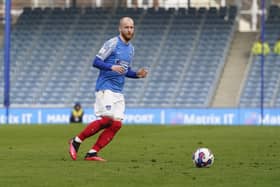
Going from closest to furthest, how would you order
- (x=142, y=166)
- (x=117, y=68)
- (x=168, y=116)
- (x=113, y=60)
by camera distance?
(x=142, y=166), (x=117, y=68), (x=113, y=60), (x=168, y=116)

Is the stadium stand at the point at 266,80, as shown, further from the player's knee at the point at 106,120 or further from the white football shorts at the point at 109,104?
the player's knee at the point at 106,120

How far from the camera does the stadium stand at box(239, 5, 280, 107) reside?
47.9m

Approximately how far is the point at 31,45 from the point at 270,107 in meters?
14.3

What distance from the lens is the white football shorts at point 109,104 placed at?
52.5 feet

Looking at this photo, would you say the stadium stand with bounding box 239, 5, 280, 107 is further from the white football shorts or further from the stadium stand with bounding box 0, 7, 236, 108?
the white football shorts

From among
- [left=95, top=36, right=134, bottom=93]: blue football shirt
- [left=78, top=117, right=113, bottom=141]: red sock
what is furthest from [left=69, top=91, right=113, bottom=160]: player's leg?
[left=95, top=36, right=134, bottom=93]: blue football shirt

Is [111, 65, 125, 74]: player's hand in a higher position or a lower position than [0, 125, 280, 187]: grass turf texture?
higher

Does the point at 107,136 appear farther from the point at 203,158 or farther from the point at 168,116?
the point at 168,116

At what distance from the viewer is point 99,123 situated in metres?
16.0

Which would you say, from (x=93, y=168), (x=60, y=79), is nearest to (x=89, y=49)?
(x=60, y=79)

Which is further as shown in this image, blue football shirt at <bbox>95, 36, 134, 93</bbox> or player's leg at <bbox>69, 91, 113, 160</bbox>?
blue football shirt at <bbox>95, 36, 134, 93</bbox>

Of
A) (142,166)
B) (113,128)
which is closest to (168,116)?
(113,128)

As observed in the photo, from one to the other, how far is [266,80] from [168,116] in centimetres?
734

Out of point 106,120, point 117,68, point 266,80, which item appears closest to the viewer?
point 117,68
